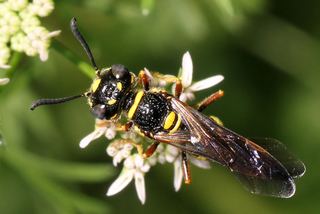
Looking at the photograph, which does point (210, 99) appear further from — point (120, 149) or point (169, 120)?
point (120, 149)

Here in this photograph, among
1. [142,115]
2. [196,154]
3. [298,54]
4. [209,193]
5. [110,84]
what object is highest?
[110,84]

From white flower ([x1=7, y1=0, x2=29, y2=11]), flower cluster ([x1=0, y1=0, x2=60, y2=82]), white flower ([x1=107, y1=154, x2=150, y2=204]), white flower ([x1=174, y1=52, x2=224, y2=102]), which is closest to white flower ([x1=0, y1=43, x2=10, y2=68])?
flower cluster ([x1=0, y1=0, x2=60, y2=82])

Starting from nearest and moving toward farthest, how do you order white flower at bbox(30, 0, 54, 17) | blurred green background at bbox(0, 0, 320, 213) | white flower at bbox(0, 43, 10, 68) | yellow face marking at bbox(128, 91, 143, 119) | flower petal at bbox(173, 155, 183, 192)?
1. yellow face marking at bbox(128, 91, 143, 119)
2. white flower at bbox(0, 43, 10, 68)
3. white flower at bbox(30, 0, 54, 17)
4. flower petal at bbox(173, 155, 183, 192)
5. blurred green background at bbox(0, 0, 320, 213)

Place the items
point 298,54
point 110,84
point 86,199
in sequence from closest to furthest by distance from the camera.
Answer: point 110,84 < point 86,199 < point 298,54

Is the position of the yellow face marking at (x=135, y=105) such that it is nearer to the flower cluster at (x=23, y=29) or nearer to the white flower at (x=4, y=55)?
the flower cluster at (x=23, y=29)

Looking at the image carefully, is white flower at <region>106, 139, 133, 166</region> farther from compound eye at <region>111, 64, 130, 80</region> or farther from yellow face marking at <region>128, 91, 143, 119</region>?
compound eye at <region>111, 64, 130, 80</region>

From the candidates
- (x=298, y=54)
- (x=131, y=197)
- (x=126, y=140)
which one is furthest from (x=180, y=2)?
(x=126, y=140)

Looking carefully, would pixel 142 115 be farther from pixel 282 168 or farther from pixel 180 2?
pixel 180 2

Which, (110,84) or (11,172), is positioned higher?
(110,84)
